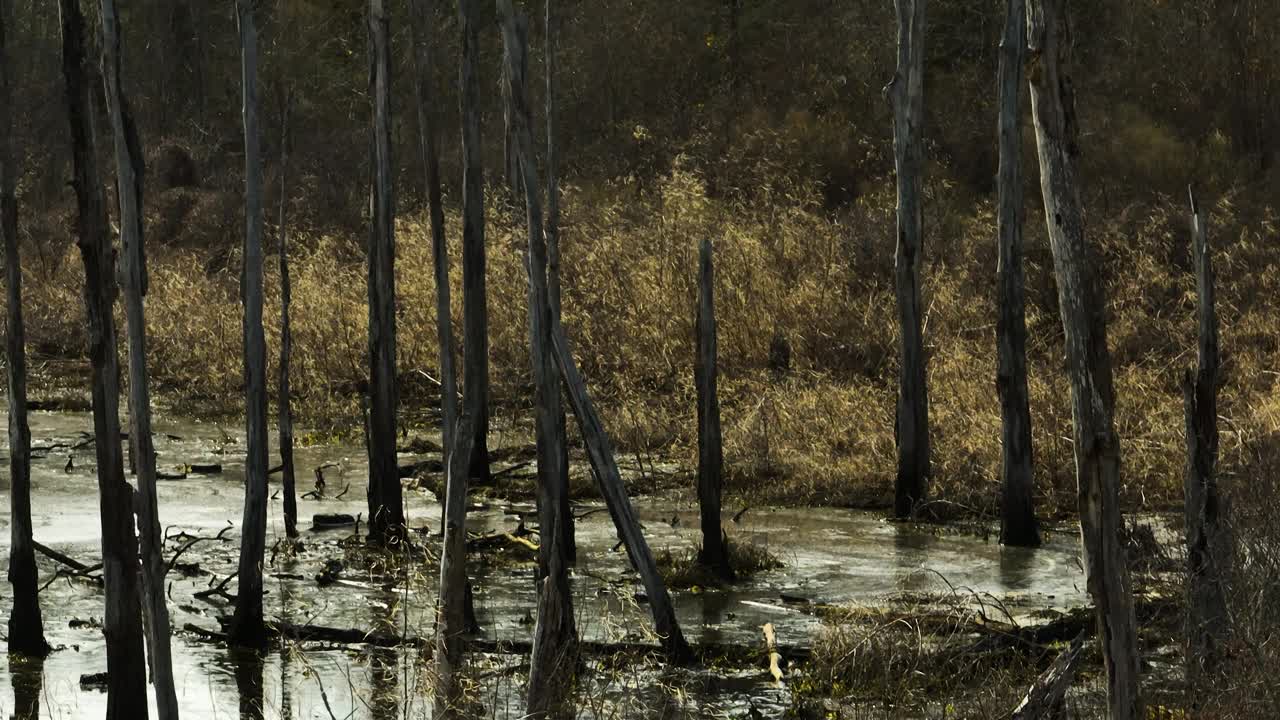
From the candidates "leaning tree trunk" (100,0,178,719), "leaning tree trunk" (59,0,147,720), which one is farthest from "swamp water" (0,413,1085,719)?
"leaning tree trunk" (59,0,147,720)

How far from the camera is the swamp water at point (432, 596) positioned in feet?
30.0

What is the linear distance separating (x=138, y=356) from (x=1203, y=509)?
207 inches

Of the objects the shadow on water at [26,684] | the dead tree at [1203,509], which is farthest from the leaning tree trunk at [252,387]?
the dead tree at [1203,509]

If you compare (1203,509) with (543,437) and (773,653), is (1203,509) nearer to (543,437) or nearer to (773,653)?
(773,653)

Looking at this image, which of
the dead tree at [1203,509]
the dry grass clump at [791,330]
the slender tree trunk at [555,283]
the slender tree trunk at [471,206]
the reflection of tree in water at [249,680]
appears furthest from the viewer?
the dry grass clump at [791,330]

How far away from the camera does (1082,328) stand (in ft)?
20.1

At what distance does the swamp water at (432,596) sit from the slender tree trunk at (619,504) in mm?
231

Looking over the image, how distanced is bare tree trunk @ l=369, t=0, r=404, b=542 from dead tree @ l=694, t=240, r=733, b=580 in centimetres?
252

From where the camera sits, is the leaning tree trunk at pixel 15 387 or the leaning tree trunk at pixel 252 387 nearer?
the leaning tree trunk at pixel 15 387

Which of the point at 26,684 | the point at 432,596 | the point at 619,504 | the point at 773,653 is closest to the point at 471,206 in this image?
the point at 619,504

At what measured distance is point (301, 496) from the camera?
15758 millimetres

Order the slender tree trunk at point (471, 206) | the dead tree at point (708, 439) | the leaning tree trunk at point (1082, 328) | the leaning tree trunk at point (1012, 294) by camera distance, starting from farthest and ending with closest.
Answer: the leaning tree trunk at point (1012, 294)
the dead tree at point (708, 439)
the slender tree trunk at point (471, 206)
the leaning tree trunk at point (1082, 328)

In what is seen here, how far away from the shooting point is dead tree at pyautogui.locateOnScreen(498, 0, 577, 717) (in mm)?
8297

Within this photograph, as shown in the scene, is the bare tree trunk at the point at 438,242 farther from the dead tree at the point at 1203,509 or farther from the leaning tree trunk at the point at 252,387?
the dead tree at the point at 1203,509
